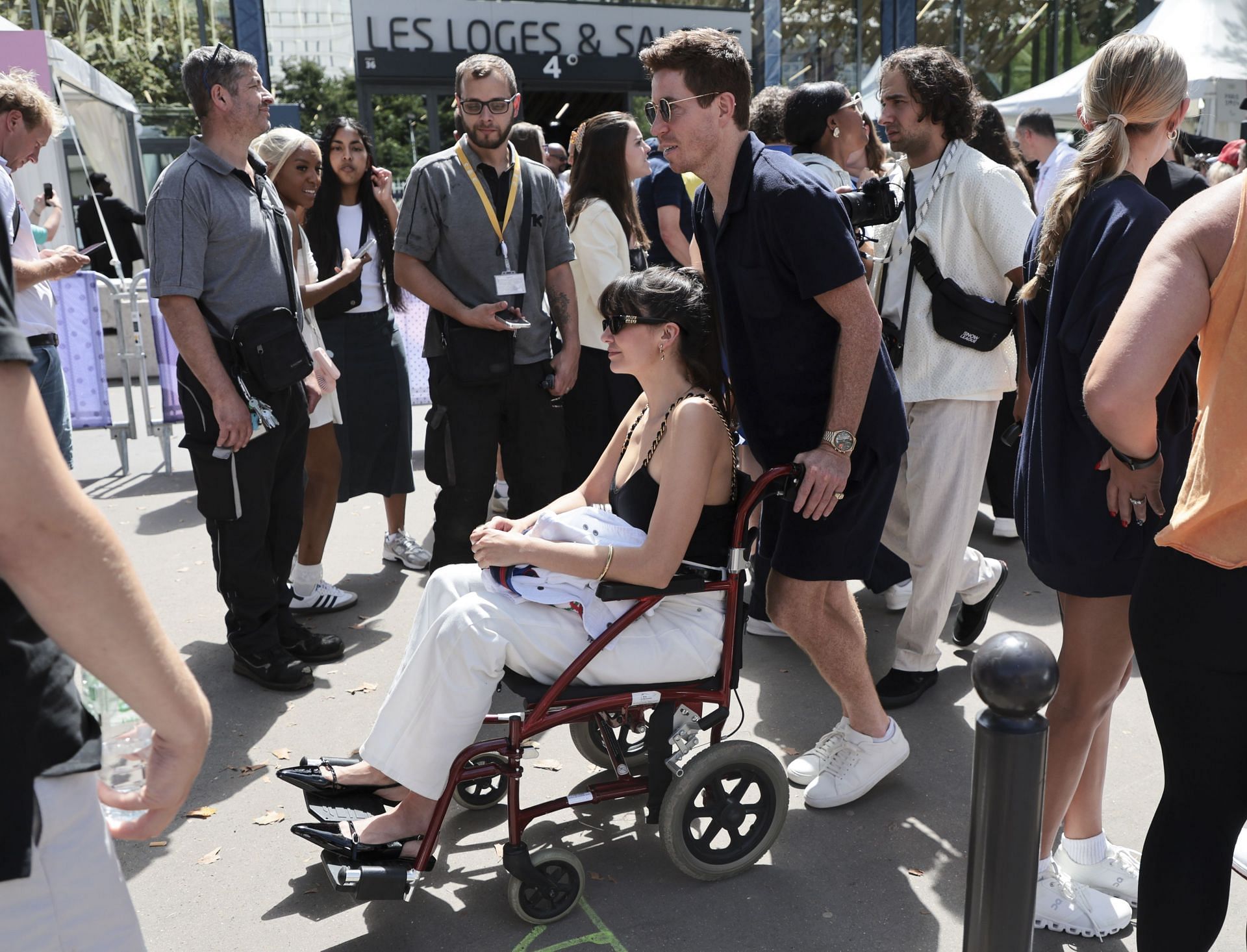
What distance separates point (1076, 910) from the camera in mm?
2709

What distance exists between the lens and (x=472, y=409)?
15.2 ft

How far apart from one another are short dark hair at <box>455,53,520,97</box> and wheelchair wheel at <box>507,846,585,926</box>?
2.95 meters

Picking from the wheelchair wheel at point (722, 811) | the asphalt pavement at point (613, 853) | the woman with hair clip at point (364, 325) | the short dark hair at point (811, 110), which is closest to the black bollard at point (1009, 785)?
the asphalt pavement at point (613, 853)

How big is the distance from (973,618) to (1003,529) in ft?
5.00

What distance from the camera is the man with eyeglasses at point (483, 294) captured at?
177 inches

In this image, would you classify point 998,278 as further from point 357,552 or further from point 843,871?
point 357,552

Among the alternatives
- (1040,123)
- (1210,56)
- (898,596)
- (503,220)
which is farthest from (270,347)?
(1210,56)

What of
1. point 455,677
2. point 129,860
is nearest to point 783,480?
point 455,677

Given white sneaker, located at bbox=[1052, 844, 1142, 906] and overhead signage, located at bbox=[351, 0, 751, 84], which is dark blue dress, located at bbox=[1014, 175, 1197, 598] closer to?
white sneaker, located at bbox=[1052, 844, 1142, 906]

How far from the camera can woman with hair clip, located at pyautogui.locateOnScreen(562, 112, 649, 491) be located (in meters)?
5.21

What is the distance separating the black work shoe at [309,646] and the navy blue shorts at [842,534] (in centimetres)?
206

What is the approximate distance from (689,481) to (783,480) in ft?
1.01

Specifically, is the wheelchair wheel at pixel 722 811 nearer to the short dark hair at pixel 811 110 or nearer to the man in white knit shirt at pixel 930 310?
the man in white knit shirt at pixel 930 310

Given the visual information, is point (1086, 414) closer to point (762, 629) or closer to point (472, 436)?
point (762, 629)
